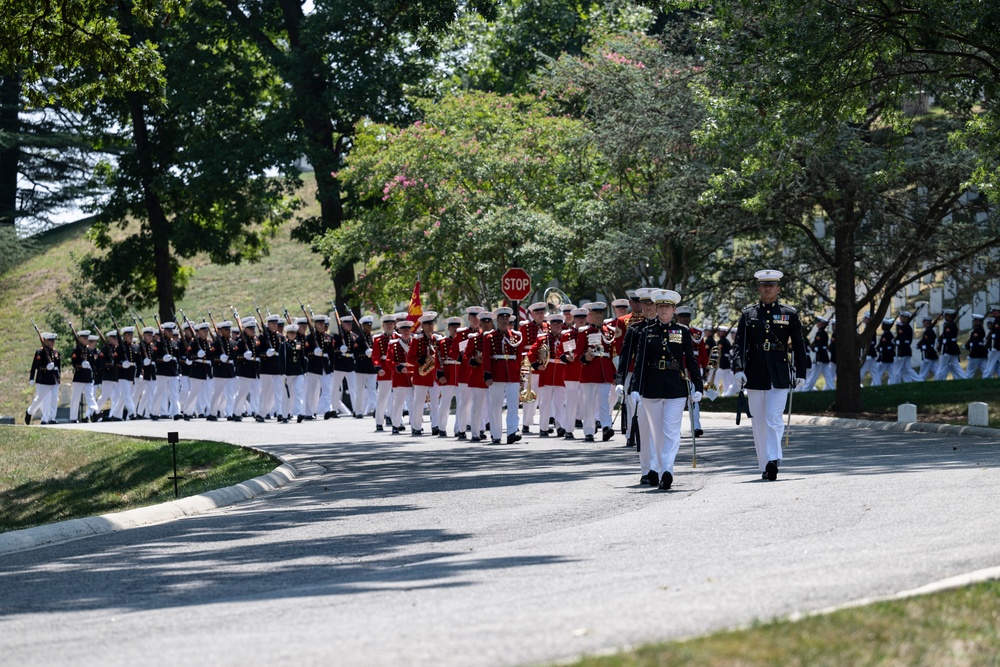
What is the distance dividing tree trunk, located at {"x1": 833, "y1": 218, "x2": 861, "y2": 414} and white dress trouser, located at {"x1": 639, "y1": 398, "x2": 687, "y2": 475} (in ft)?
43.2

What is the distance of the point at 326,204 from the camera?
1714 inches

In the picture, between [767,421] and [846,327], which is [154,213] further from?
[767,421]


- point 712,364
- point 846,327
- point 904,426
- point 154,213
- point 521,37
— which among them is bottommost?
point 904,426

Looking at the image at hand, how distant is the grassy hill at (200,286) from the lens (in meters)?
63.3

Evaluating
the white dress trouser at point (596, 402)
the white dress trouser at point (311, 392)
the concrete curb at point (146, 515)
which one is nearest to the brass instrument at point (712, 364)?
the white dress trouser at point (596, 402)

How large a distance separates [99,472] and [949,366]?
21923 millimetres

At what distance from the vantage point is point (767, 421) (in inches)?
577

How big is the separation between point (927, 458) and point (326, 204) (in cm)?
2901

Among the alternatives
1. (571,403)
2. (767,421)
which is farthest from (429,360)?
(767,421)

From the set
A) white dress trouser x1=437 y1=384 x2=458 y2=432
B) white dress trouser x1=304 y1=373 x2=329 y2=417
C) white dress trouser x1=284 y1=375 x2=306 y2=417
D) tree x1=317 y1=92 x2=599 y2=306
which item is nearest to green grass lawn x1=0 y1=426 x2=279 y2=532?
white dress trouser x1=437 y1=384 x2=458 y2=432

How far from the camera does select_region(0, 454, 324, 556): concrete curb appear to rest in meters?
12.5

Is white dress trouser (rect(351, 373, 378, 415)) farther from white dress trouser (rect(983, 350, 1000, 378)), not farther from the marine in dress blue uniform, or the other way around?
the marine in dress blue uniform

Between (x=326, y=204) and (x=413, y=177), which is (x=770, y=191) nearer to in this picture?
(x=413, y=177)

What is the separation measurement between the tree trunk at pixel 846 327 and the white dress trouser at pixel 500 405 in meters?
7.76
